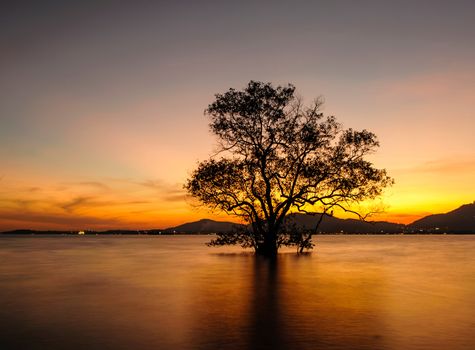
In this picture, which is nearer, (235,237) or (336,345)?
(336,345)

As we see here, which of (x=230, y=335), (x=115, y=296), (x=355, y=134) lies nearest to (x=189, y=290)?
(x=115, y=296)

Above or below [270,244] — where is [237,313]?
below

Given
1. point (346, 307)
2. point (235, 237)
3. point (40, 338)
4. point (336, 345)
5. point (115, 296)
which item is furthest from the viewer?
point (235, 237)

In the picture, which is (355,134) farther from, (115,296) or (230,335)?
(230,335)

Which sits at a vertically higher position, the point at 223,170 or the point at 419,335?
the point at 223,170

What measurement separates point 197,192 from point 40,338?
35.6 metres

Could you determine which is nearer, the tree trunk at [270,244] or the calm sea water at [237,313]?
the calm sea water at [237,313]

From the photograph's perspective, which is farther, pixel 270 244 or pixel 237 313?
pixel 270 244

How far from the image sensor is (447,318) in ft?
57.7

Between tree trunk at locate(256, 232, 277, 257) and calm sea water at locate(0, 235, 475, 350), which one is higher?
tree trunk at locate(256, 232, 277, 257)

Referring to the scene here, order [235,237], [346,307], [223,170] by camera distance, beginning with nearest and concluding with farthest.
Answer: [346,307], [223,170], [235,237]

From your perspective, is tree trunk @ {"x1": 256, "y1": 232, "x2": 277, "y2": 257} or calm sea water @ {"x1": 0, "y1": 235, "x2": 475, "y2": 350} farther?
tree trunk @ {"x1": 256, "y1": 232, "x2": 277, "y2": 257}

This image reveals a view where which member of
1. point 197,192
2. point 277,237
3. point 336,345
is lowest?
point 336,345

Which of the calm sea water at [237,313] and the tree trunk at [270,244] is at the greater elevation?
the tree trunk at [270,244]
